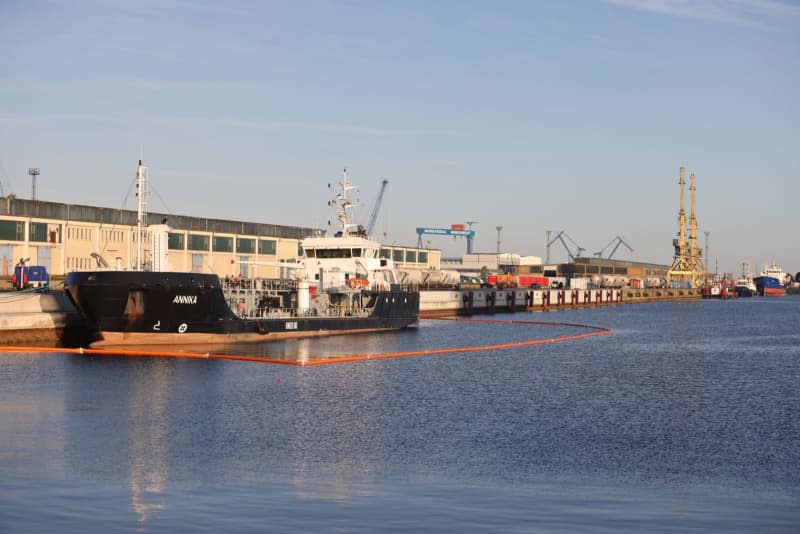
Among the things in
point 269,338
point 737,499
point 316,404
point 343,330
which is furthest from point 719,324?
point 737,499

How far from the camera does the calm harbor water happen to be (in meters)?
19.8

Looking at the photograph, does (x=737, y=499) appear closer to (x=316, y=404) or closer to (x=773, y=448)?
(x=773, y=448)

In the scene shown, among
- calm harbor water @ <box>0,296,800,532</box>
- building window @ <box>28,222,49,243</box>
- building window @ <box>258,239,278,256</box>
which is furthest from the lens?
building window @ <box>258,239,278,256</box>

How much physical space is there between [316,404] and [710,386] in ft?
64.9

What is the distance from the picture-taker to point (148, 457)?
2536 cm

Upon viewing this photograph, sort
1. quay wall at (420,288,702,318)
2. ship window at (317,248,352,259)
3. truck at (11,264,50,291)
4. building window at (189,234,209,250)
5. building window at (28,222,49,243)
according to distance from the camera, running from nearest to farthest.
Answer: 1. truck at (11,264,50,291)
2. ship window at (317,248,352,259)
3. building window at (28,222,49,243)
4. building window at (189,234,209,250)
5. quay wall at (420,288,702,318)

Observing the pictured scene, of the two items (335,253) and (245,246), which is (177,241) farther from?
(335,253)

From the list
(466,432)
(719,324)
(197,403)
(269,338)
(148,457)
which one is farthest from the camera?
(719,324)

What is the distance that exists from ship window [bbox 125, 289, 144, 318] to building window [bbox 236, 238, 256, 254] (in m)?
56.4

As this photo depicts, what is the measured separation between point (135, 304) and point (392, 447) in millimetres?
28455

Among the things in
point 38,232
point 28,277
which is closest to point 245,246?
point 38,232

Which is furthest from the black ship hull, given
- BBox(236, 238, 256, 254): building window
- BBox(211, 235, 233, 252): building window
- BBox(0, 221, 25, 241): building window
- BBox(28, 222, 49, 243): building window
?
BBox(236, 238, 256, 254): building window

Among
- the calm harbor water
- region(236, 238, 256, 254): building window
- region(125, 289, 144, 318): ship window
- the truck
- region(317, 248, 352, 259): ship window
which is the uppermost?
region(236, 238, 256, 254): building window

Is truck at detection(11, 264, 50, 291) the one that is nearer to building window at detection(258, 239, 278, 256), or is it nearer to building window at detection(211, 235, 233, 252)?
building window at detection(211, 235, 233, 252)
